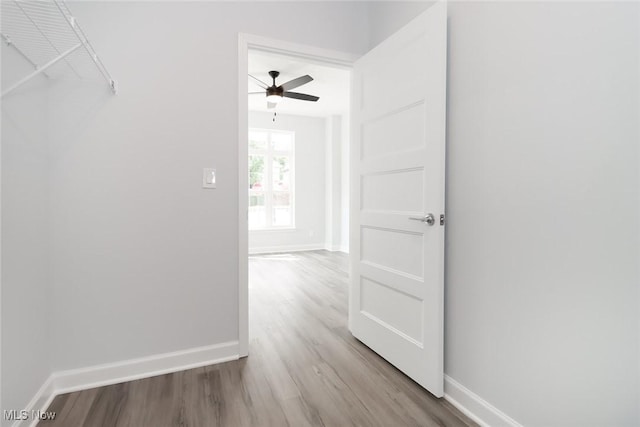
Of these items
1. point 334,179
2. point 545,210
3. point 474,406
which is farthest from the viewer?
point 334,179

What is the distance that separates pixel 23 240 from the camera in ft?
4.67

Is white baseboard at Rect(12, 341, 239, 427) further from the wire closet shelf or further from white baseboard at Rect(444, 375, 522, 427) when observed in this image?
the wire closet shelf

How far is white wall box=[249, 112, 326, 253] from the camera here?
6211mm

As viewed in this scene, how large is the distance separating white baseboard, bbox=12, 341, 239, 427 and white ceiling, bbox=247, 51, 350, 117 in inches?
93.1

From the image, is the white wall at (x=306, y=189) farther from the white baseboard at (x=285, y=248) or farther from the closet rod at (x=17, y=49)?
the closet rod at (x=17, y=49)

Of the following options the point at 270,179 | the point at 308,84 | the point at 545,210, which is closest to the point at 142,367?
the point at 545,210

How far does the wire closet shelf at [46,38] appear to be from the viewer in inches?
46.5

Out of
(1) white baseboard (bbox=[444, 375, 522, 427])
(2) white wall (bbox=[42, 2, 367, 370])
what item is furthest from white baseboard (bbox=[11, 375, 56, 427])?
(1) white baseboard (bbox=[444, 375, 522, 427])

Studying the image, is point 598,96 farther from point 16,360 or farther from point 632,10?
point 16,360

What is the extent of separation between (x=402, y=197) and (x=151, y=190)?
1.48 metres

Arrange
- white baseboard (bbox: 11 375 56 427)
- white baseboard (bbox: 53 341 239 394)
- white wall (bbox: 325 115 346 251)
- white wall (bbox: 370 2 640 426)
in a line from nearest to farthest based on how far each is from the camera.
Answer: white wall (bbox: 370 2 640 426), white baseboard (bbox: 11 375 56 427), white baseboard (bbox: 53 341 239 394), white wall (bbox: 325 115 346 251)

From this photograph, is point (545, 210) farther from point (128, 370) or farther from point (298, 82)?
point (298, 82)

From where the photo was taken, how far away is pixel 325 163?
6566 mm

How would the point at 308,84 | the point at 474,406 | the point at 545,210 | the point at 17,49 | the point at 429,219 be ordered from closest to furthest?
the point at 545,210
the point at 17,49
the point at 474,406
the point at 429,219
the point at 308,84
